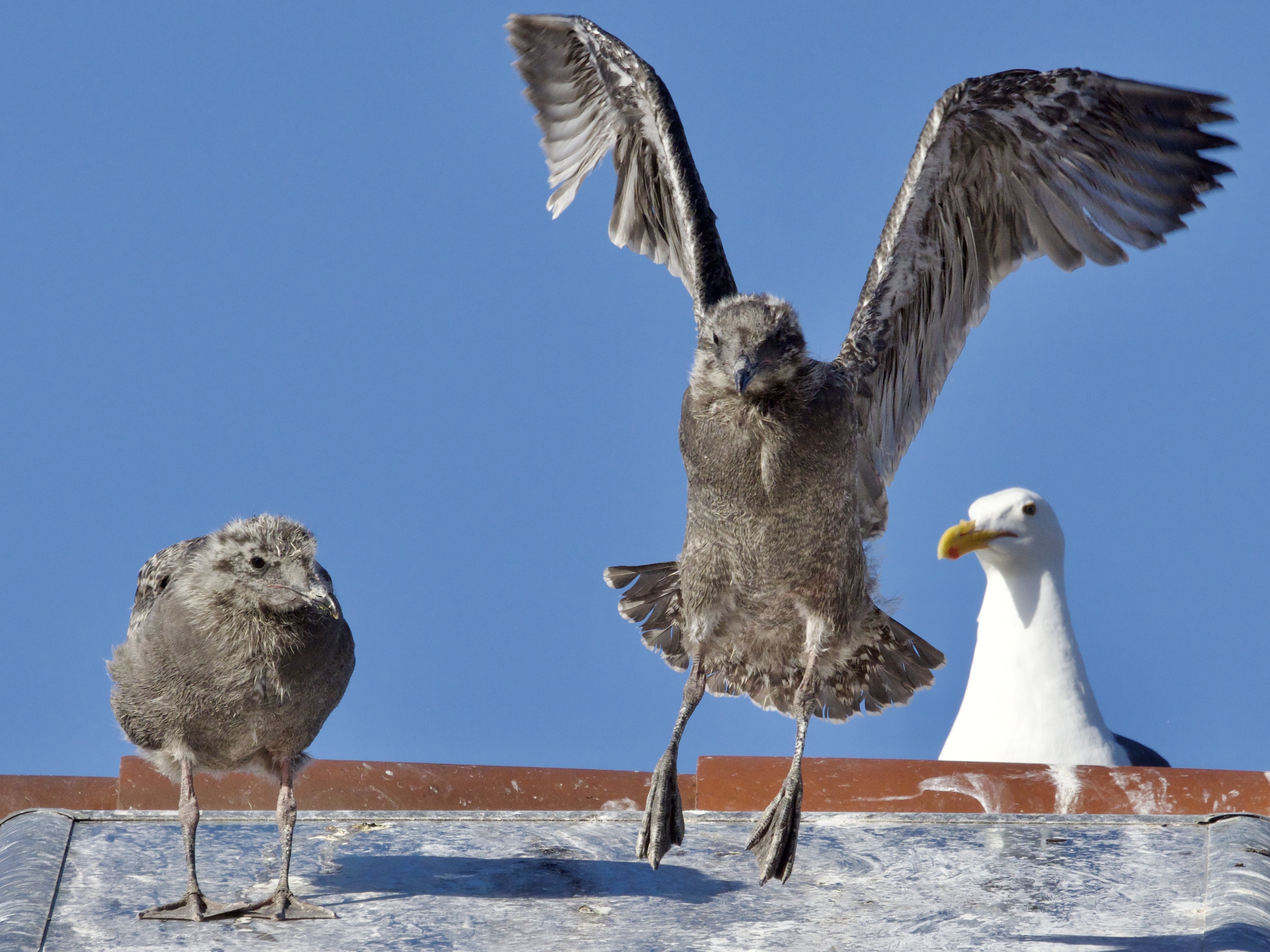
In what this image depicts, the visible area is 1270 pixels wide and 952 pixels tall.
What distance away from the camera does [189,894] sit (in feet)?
14.3

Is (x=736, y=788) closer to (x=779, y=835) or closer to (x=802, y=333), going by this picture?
(x=779, y=835)

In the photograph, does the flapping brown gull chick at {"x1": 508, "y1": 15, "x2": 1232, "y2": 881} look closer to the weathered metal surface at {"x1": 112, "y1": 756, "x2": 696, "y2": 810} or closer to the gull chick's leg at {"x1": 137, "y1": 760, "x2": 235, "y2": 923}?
the weathered metal surface at {"x1": 112, "y1": 756, "x2": 696, "y2": 810}

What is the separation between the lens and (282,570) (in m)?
4.80

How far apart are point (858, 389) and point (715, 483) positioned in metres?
1.35

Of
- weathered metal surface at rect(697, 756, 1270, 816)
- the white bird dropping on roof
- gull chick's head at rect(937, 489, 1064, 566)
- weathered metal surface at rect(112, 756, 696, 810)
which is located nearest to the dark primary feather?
the white bird dropping on roof

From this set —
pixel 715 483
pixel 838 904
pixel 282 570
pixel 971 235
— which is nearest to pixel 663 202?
pixel 971 235

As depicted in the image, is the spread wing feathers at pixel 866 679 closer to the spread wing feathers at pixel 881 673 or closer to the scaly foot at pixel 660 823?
the spread wing feathers at pixel 881 673

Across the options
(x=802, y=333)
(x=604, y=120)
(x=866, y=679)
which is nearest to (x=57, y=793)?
(x=866, y=679)

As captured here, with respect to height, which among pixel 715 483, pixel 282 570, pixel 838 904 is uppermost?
pixel 715 483

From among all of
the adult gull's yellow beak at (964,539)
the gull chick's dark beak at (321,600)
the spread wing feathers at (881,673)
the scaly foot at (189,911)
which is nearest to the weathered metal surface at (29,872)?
the scaly foot at (189,911)

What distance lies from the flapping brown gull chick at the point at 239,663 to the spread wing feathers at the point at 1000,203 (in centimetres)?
264

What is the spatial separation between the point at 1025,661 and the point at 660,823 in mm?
4881

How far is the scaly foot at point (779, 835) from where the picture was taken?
4625 millimetres

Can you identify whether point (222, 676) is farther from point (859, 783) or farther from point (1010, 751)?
point (1010, 751)
